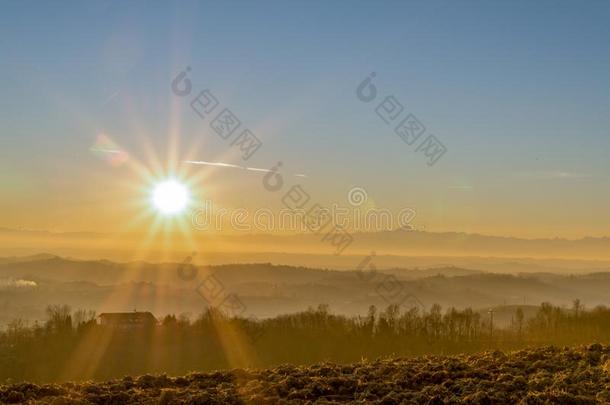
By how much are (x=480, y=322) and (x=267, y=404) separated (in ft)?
336

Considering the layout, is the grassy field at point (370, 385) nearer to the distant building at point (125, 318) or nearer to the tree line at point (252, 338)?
the tree line at point (252, 338)

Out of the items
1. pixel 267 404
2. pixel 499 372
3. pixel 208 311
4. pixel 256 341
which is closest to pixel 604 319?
pixel 256 341

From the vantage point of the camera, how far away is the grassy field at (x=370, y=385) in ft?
50.4

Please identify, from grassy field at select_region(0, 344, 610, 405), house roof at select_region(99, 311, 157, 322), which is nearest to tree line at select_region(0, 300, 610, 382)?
house roof at select_region(99, 311, 157, 322)

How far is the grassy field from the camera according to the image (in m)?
15.4

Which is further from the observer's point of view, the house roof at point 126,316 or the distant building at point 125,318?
the house roof at point 126,316

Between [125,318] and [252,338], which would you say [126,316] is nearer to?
[125,318]

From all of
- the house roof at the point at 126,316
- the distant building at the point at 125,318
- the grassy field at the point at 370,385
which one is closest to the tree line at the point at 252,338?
the distant building at the point at 125,318

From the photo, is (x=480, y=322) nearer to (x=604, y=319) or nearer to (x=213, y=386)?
(x=604, y=319)

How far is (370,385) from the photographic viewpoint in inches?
663

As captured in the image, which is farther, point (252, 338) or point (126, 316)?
point (126, 316)

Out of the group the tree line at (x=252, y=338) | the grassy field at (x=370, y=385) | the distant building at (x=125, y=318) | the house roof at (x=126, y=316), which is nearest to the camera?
the grassy field at (x=370, y=385)

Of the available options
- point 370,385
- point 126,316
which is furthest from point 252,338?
point 370,385

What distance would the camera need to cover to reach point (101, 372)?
85562mm
